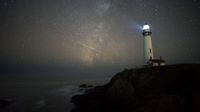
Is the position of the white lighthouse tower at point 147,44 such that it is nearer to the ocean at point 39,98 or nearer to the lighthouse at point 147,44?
the lighthouse at point 147,44

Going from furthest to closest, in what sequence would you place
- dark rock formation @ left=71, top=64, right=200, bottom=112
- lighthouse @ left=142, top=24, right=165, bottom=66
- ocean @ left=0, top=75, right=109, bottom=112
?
lighthouse @ left=142, top=24, right=165, bottom=66
ocean @ left=0, top=75, right=109, bottom=112
dark rock formation @ left=71, top=64, right=200, bottom=112

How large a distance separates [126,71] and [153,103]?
14.6 m

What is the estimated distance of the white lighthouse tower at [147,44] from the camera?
36.4 metres

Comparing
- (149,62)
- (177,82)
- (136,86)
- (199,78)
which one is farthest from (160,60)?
(199,78)

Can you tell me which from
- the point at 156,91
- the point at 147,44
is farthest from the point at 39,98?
the point at 156,91

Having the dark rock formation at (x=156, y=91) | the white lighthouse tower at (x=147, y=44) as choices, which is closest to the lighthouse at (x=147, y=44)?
the white lighthouse tower at (x=147, y=44)

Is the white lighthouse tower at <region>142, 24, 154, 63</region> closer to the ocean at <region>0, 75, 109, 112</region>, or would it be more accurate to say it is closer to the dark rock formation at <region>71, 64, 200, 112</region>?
the dark rock formation at <region>71, 64, 200, 112</region>

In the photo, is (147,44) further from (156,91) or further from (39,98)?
(39,98)

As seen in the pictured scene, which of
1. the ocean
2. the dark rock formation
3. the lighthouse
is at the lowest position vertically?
the ocean

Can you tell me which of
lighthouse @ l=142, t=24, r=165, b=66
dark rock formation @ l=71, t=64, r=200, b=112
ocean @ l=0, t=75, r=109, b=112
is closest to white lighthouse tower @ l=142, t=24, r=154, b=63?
lighthouse @ l=142, t=24, r=165, b=66

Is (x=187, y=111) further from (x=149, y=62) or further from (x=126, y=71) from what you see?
(x=149, y=62)

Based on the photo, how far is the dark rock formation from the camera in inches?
547

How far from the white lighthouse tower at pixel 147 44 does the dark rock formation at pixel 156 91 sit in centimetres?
904

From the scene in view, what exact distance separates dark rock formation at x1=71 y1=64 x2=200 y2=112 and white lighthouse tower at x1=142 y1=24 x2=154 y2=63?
29.7 feet
